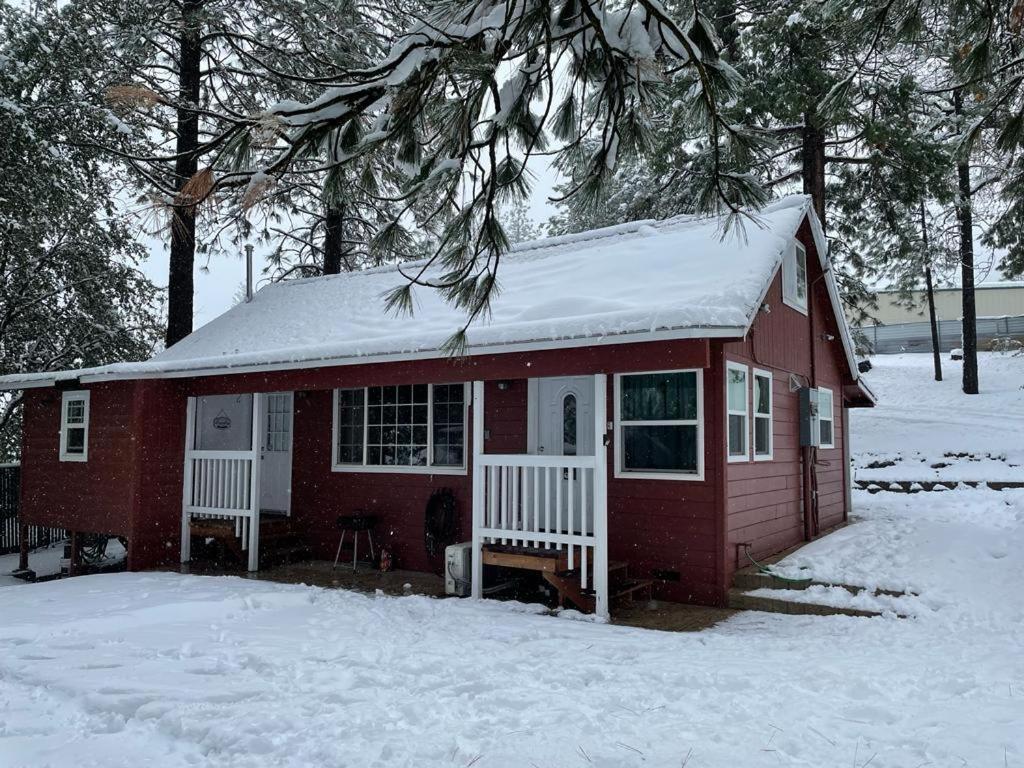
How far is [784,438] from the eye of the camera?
9.01 metres

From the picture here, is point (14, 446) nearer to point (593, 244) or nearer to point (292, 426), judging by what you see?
point (292, 426)

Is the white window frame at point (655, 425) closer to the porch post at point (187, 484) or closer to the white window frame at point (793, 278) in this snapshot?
the white window frame at point (793, 278)

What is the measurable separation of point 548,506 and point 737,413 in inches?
87.8

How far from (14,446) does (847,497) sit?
14842 millimetres

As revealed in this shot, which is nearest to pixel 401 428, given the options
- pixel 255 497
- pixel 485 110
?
pixel 255 497

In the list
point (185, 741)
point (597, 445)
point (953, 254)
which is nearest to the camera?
point (185, 741)

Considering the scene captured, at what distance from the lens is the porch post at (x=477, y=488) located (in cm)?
717

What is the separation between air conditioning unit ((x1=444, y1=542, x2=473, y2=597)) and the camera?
24.3ft

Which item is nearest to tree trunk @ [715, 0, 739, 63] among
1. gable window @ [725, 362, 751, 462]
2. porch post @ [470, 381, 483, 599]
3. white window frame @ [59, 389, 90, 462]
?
gable window @ [725, 362, 751, 462]

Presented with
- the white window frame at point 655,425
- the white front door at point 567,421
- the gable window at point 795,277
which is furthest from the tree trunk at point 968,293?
the white window frame at point 655,425

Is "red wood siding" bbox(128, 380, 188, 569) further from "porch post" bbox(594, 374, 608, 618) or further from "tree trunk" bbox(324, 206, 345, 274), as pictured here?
"tree trunk" bbox(324, 206, 345, 274)

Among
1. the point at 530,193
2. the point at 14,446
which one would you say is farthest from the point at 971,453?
the point at 14,446

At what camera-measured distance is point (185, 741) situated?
354 cm

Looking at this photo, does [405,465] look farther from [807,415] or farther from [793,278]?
[793,278]
